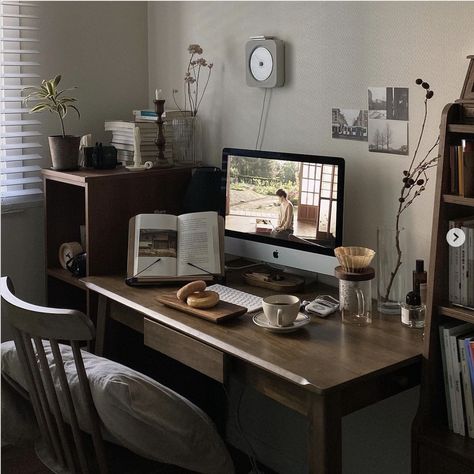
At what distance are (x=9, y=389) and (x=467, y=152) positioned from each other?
4.43ft

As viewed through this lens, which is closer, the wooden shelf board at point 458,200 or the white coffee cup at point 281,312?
the wooden shelf board at point 458,200

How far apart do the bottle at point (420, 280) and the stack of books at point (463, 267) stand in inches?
9.0

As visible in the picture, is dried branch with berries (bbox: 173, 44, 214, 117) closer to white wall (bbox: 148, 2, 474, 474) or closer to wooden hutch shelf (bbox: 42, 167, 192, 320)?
white wall (bbox: 148, 2, 474, 474)

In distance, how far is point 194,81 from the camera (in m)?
2.99

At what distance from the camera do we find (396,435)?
241 centimetres

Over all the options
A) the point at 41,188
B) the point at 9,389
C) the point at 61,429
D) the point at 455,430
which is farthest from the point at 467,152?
the point at 41,188

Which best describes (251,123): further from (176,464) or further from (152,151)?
(176,464)

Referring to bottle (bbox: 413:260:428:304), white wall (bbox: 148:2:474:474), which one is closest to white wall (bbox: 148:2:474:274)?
white wall (bbox: 148:2:474:474)

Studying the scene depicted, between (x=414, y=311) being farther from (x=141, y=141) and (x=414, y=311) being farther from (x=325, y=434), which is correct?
(x=141, y=141)

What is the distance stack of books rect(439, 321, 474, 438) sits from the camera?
1.84 meters

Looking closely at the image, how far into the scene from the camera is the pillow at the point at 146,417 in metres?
1.77

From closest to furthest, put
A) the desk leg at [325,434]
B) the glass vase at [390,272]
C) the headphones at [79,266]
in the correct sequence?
the desk leg at [325,434], the glass vase at [390,272], the headphones at [79,266]

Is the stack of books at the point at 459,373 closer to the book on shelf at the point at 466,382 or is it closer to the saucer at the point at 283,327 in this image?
the book on shelf at the point at 466,382

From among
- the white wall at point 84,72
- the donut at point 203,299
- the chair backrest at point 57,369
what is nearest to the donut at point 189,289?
the donut at point 203,299
